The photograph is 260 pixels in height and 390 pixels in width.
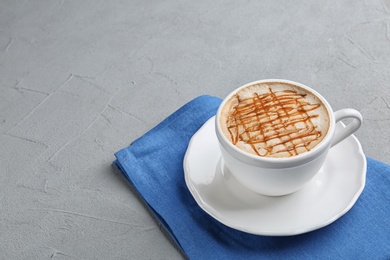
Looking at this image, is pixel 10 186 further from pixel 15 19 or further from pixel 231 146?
pixel 15 19

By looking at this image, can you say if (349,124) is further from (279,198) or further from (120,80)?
(120,80)

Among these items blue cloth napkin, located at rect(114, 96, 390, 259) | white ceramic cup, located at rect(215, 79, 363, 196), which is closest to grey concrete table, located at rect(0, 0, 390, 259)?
blue cloth napkin, located at rect(114, 96, 390, 259)

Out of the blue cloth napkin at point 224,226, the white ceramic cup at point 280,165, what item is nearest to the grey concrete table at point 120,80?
the blue cloth napkin at point 224,226

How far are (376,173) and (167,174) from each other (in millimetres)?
295

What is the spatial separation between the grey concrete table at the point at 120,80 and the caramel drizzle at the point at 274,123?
19 centimetres

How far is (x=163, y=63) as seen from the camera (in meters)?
1.07

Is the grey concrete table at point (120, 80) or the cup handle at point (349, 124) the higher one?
the cup handle at point (349, 124)

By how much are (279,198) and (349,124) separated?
13 cm

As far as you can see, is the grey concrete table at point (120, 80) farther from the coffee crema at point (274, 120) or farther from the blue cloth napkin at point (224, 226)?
the coffee crema at point (274, 120)

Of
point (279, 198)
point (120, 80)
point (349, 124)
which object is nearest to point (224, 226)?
point (279, 198)

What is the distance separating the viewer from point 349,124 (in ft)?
2.26

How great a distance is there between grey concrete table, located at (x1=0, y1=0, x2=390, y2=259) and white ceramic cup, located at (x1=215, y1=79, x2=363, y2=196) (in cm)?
15

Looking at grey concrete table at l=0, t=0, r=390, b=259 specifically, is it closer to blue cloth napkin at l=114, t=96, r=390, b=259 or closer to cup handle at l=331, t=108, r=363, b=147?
blue cloth napkin at l=114, t=96, r=390, b=259

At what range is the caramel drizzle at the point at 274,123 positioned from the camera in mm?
663
